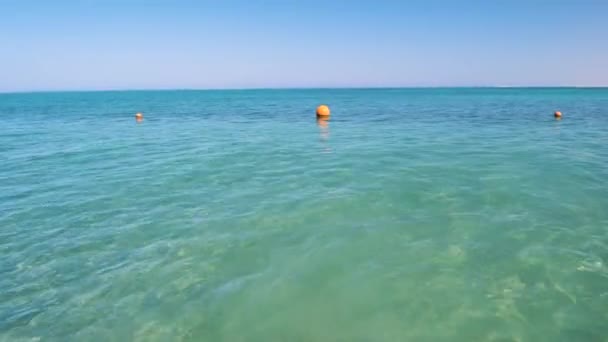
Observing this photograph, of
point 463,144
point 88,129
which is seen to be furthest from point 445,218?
point 88,129

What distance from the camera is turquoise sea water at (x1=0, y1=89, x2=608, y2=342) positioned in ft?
17.5

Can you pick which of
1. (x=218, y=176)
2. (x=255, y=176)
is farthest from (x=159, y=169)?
(x=255, y=176)

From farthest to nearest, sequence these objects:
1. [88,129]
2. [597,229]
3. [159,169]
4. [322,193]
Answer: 1. [88,129]
2. [159,169]
3. [322,193]
4. [597,229]

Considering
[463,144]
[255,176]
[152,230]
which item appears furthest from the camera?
[463,144]

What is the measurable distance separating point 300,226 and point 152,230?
350 centimetres

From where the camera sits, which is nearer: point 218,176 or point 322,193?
point 322,193

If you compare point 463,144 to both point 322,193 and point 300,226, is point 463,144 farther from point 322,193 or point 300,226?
point 300,226

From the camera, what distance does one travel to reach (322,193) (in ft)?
36.0

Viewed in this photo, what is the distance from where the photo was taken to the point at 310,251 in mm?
7426

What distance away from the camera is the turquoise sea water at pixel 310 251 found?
5336mm

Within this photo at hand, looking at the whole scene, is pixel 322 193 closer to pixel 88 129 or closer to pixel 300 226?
pixel 300 226

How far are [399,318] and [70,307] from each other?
517 cm

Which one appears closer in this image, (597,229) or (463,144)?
(597,229)

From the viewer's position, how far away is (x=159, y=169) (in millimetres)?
14906
